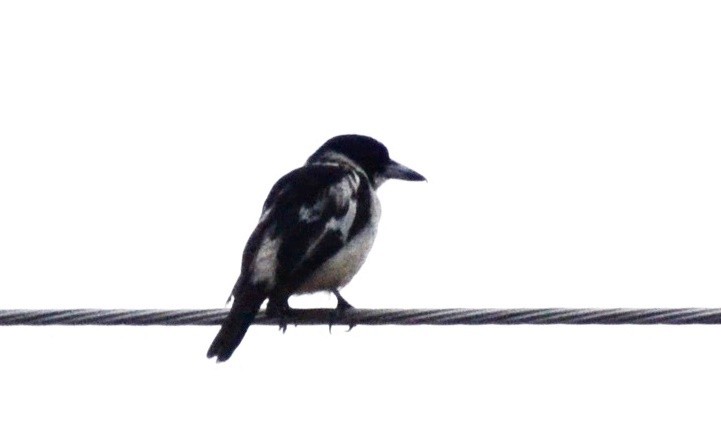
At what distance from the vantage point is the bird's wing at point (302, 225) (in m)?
7.23

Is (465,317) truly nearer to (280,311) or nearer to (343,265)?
(280,311)

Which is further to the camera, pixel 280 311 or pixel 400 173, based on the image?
pixel 400 173

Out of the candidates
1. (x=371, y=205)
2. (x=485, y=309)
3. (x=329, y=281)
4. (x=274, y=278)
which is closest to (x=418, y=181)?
(x=371, y=205)

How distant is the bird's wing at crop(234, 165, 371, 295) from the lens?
723 centimetres

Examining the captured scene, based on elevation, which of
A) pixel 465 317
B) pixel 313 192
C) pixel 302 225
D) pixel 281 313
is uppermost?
pixel 313 192

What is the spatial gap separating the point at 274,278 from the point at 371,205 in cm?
124

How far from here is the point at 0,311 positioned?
229 inches

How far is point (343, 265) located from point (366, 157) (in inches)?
65.6

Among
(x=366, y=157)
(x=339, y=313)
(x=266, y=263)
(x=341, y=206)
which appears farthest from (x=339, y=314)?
(x=366, y=157)

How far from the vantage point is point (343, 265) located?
7715 millimetres

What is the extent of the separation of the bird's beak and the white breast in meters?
1.26
